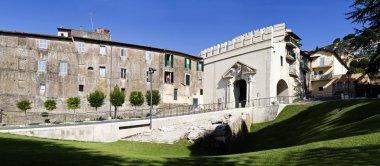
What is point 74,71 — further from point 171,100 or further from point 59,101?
point 171,100

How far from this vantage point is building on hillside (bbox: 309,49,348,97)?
223ft

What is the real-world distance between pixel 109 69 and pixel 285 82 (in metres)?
24.5

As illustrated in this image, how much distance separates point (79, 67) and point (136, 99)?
8.67m

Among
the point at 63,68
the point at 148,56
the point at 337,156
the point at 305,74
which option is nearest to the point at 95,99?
the point at 63,68

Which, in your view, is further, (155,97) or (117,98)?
(155,97)

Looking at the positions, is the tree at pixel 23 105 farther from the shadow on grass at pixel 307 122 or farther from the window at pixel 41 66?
the shadow on grass at pixel 307 122

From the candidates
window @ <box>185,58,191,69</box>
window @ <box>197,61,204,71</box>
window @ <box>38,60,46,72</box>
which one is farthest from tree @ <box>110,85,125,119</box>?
window @ <box>197,61,204,71</box>

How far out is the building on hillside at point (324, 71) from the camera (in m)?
67.9

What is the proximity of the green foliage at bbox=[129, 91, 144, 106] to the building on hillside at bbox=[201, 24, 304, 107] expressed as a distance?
39.4 ft

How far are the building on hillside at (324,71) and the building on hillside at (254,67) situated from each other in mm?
12227

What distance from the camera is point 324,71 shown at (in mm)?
70938

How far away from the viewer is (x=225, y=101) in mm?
54250

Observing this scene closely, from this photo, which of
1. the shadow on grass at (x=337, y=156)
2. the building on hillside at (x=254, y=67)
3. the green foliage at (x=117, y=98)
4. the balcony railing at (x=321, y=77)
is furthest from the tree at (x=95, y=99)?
the balcony railing at (x=321, y=77)

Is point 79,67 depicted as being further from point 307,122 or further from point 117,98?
point 307,122
